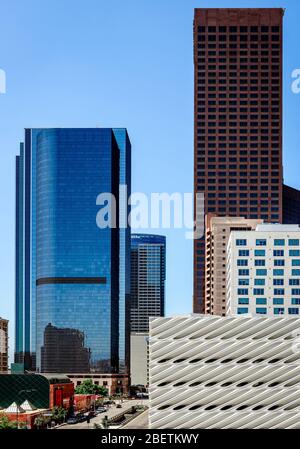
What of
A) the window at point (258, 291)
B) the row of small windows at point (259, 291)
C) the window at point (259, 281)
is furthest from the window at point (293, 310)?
the window at point (259, 281)

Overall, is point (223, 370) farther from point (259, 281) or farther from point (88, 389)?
point (88, 389)

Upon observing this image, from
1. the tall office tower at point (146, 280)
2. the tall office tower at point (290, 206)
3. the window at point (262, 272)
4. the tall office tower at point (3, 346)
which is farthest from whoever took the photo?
the tall office tower at point (146, 280)

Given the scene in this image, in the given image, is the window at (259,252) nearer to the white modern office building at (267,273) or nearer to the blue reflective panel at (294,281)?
the white modern office building at (267,273)

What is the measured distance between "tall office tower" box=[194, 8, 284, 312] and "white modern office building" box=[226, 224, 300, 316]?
13179 millimetres

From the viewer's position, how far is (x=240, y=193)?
3169 centimetres

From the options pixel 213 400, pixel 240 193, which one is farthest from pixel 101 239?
pixel 213 400

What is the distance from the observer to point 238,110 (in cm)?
3256

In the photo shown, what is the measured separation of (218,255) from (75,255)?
14.5 m

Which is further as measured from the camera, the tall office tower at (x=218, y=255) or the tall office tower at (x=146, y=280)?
the tall office tower at (x=146, y=280)

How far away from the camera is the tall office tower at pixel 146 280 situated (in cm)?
5434

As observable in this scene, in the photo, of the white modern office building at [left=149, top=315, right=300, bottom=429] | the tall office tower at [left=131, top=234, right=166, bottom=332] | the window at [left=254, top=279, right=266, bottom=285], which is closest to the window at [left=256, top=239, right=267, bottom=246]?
the window at [left=254, top=279, right=266, bottom=285]

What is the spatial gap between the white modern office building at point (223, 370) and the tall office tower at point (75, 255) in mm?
26052

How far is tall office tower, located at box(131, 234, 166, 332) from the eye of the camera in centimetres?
5434

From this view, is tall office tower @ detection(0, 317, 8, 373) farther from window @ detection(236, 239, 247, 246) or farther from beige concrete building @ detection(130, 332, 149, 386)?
window @ detection(236, 239, 247, 246)
